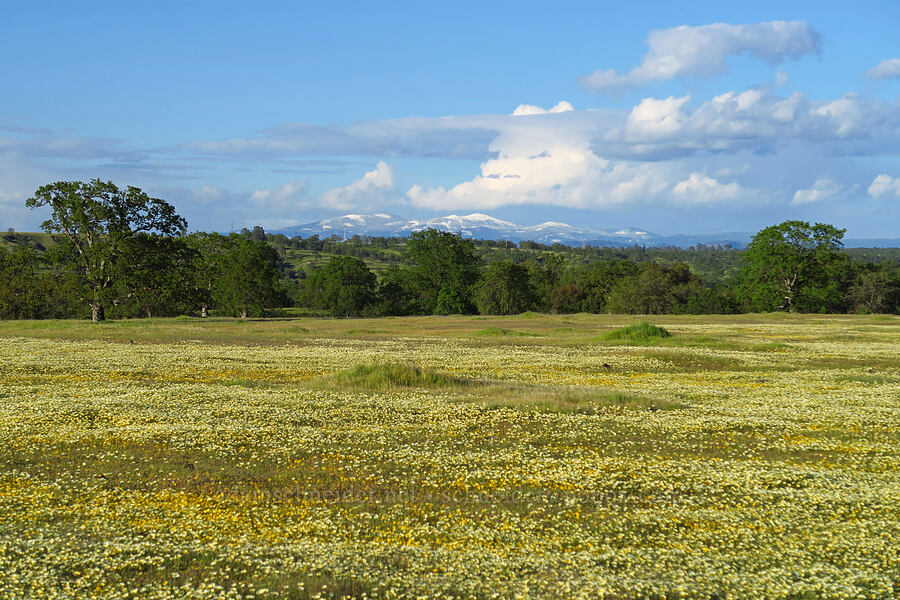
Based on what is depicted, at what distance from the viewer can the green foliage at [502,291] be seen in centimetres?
10394

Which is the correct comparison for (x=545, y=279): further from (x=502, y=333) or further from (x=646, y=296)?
(x=502, y=333)

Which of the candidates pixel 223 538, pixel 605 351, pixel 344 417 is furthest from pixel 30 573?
pixel 605 351

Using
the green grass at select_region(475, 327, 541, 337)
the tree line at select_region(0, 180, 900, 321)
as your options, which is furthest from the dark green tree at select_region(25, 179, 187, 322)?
the green grass at select_region(475, 327, 541, 337)

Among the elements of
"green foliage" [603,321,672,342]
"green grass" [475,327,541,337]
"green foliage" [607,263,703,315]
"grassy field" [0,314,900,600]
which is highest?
"green foliage" [607,263,703,315]

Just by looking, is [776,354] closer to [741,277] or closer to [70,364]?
[70,364]

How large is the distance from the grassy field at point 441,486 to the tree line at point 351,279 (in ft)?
141

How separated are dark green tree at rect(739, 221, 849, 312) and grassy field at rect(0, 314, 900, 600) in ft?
236

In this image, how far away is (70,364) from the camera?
95.4 feet

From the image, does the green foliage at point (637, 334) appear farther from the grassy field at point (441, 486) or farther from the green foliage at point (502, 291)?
the green foliage at point (502, 291)

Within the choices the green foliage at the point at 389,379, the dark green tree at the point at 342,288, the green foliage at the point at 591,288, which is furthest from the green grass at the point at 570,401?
the green foliage at the point at 591,288

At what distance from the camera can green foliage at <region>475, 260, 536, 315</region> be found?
104 m

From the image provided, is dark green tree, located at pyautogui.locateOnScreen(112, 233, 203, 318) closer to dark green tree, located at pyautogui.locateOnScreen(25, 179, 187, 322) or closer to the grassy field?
dark green tree, located at pyautogui.locateOnScreen(25, 179, 187, 322)

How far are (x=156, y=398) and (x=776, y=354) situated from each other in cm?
3371

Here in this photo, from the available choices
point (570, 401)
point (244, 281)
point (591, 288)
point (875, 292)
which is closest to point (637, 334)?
point (570, 401)
